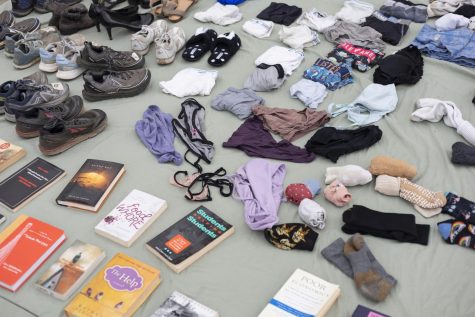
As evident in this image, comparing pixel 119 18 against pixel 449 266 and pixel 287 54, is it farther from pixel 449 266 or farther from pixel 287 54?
pixel 449 266

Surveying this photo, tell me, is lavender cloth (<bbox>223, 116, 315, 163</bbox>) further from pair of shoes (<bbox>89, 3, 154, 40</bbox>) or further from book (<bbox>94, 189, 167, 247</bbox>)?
pair of shoes (<bbox>89, 3, 154, 40</bbox>)

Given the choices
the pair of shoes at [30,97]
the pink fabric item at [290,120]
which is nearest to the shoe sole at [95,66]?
the pair of shoes at [30,97]

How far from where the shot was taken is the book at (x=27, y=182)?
176 cm

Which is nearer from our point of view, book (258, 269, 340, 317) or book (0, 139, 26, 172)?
book (258, 269, 340, 317)

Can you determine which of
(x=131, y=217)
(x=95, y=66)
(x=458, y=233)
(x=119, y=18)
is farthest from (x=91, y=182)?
(x=119, y=18)

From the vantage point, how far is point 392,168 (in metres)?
1.69

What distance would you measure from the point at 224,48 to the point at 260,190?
1.12m

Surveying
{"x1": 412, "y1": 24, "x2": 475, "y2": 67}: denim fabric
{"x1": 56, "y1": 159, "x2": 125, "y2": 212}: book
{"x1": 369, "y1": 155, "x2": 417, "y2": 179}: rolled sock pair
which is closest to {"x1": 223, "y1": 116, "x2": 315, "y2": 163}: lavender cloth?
→ {"x1": 369, "y1": 155, "x2": 417, "y2": 179}: rolled sock pair

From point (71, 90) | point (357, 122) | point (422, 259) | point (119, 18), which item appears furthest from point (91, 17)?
point (422, 259)

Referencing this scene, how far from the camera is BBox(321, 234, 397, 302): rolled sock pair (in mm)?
1333

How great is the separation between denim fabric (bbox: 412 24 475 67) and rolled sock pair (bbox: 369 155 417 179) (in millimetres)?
906

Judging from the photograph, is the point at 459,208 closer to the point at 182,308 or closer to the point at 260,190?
the point at 260,190

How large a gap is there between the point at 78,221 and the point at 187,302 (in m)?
0.58

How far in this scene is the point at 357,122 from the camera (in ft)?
6.45
